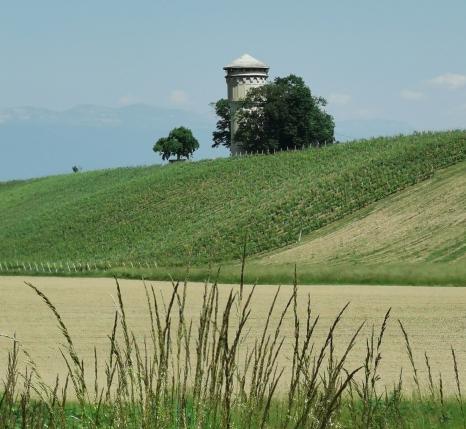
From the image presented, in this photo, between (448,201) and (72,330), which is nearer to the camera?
(72,330)

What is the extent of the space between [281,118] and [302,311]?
8145cm

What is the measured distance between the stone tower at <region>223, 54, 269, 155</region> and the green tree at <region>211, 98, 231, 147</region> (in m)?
3.34

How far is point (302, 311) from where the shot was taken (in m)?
24.9

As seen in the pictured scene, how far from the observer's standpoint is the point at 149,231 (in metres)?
78.7

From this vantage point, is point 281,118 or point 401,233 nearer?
point 401,233

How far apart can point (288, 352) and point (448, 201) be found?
150ft

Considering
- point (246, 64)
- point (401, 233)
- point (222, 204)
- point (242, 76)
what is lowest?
point (401, 233)

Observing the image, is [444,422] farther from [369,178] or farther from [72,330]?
[369,178]

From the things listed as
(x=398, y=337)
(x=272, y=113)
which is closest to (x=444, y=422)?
(x=398, y=337)

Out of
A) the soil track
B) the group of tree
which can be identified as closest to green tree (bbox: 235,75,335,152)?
the group of tree

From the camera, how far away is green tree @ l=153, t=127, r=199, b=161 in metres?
134

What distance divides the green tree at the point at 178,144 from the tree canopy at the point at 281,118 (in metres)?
23.4

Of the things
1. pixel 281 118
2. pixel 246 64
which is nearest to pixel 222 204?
pixel 281 118

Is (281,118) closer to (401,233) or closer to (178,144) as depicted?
(178,144)
